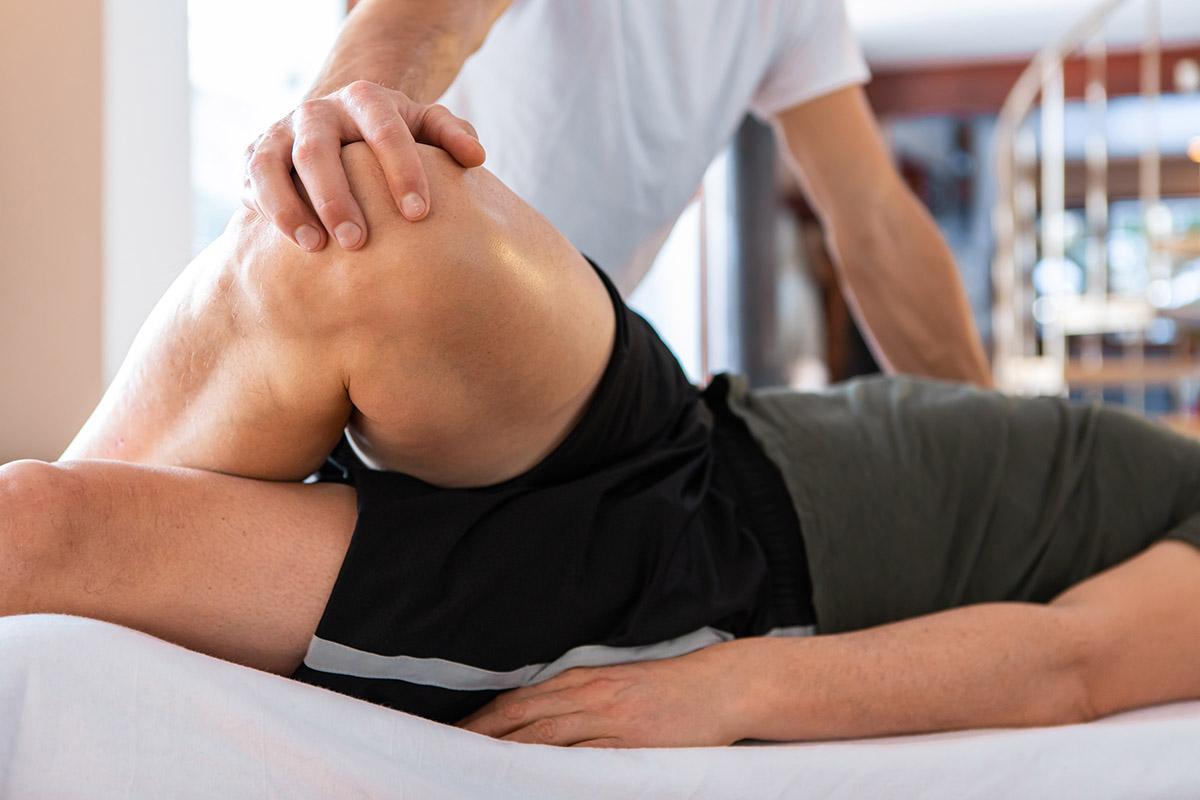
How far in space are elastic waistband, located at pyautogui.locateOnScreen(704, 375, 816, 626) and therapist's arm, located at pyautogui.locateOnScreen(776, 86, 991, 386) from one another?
0.75 m

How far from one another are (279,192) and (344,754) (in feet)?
1.08

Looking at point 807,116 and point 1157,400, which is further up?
point 807,116

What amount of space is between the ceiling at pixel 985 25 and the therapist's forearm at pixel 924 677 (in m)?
5.10

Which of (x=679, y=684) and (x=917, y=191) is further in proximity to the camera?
(x=917, y=191)

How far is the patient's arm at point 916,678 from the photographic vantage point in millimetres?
695

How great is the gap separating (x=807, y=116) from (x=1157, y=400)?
7152mm

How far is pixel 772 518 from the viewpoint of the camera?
89 centimetres

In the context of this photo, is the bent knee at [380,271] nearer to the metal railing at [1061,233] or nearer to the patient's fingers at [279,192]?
the patient's fingers at [279,192]

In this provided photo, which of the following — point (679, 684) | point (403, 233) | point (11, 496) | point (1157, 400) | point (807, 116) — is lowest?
point (1157, 400)

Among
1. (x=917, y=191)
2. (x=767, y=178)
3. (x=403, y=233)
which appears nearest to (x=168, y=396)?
(x=403, y=233)

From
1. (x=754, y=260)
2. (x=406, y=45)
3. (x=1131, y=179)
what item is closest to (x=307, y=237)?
(x=406, y=45)

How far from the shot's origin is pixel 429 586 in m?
0.68

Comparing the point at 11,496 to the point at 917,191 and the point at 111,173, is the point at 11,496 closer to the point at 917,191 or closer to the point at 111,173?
the point at 111,173

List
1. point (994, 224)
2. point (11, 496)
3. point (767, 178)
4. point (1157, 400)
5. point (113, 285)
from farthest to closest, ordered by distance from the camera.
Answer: point (1157, 400), point (994, 224), point (767, 178), point (113, 285), point (11, 496)
